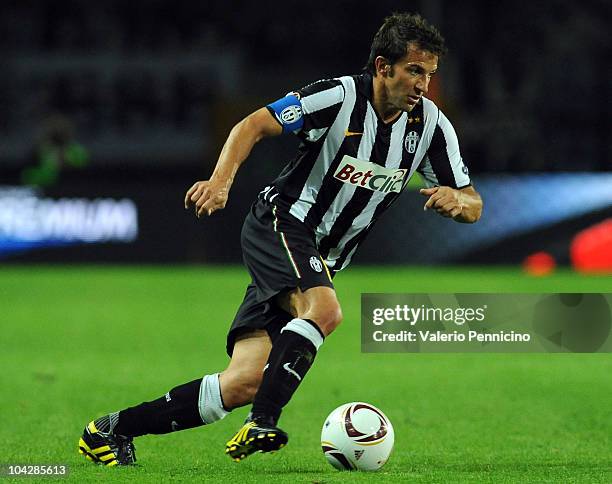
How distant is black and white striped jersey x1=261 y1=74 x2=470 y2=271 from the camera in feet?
16.5

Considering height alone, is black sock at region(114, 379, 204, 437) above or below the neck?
below

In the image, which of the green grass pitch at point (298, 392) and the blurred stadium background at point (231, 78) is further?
the blurred stadium background at point (231, 78)

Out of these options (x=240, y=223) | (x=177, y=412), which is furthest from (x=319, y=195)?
(x=240, y=223)

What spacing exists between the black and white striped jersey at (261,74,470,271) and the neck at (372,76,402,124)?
0.02 meters

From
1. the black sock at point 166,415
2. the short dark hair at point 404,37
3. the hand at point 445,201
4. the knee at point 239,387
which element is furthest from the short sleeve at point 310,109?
the black sock at point 166,415

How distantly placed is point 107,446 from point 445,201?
1702 mm

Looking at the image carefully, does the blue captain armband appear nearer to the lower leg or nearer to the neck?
the neck

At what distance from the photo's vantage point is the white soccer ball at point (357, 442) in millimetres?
4895

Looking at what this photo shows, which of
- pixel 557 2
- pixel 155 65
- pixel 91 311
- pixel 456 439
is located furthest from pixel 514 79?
pixel 456 439

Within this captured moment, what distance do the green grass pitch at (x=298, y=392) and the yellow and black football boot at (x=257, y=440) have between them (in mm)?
331

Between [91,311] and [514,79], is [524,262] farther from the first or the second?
[514,79]

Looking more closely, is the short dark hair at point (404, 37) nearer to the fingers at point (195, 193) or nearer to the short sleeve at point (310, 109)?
the short sleeve at point (310, 109)

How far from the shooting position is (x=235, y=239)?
16984 mm
